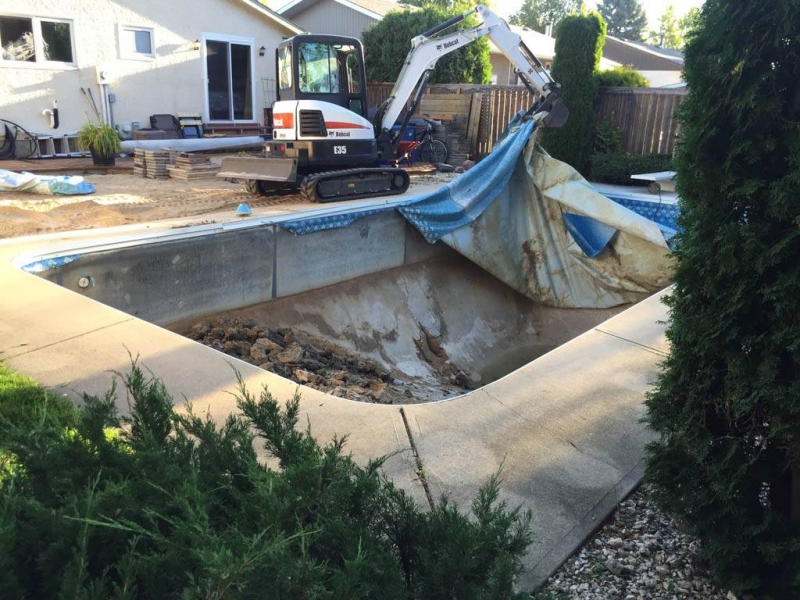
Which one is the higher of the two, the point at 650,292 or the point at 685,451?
the point at 685,451

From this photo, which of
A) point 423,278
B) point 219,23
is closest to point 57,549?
point 423,278

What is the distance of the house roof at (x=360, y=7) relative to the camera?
23.4 meters

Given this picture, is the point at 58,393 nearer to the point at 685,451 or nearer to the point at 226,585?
the point at 226,585

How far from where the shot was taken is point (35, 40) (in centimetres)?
1450

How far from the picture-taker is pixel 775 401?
92.4 inches

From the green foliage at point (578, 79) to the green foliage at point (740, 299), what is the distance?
39.9 feet

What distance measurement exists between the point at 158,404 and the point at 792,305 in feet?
7.45

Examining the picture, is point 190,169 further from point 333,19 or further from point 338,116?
point 333,19

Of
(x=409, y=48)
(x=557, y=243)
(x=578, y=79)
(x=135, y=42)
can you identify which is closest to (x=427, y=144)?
(x=578, y=79)

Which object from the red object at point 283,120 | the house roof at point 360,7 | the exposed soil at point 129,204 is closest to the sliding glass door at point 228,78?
the exposed soil at point 129,204

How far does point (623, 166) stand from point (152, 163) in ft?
32.2

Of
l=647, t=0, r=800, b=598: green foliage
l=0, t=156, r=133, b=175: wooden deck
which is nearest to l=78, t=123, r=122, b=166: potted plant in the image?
l=0, t=156, r=133, b=175: wooden deck

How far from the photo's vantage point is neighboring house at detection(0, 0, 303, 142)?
14422mm

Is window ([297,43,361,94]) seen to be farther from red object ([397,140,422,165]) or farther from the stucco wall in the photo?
the stucco wall
